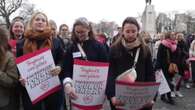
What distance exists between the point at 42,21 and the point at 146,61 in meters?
1.24

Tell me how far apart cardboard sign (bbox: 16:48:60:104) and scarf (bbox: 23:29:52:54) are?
120mm

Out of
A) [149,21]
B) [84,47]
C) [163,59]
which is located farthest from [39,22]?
[149,21]

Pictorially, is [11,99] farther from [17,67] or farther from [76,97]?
[76,97]

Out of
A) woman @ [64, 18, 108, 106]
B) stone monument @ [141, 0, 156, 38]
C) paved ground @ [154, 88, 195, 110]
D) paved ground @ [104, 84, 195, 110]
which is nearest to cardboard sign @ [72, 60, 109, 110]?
woman @ [64, 18, 108, 106]

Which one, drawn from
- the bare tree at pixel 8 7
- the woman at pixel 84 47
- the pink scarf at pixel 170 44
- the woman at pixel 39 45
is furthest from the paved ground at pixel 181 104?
the bare tree at pixel 8 7

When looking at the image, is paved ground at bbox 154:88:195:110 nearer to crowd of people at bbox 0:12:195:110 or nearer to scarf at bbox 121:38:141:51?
crowd of people at bbox 0:12:195:110

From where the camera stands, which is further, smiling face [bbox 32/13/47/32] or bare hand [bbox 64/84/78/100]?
smiling face [bbox 32/13/47/32]

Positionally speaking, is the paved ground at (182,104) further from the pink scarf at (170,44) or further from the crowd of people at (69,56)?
the crowd of people at (69,56)

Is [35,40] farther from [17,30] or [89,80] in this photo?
[17,30]

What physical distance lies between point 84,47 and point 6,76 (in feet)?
2.87

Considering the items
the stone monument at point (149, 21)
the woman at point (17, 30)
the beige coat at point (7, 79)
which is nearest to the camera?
the beige coat at point (7, 79)

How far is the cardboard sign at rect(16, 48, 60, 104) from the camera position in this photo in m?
4.36

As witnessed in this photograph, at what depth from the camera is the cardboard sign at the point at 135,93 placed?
3707 mm

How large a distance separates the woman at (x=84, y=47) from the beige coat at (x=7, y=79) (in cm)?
56
